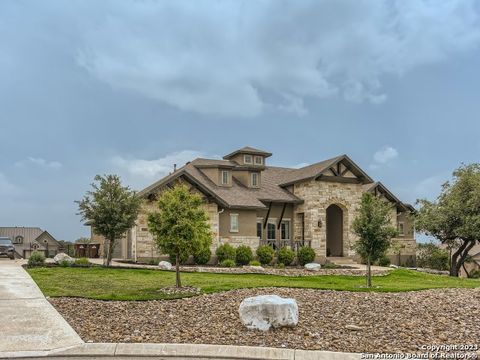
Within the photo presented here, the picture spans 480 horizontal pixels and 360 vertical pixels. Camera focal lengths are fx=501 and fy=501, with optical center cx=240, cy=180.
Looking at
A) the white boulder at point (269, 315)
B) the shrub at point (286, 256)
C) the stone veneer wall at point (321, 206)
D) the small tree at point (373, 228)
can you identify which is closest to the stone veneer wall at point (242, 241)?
the shrub at point (286, 256)

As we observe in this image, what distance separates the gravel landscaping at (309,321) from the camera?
28.6ft

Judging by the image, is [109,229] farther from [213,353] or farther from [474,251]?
[474,251]

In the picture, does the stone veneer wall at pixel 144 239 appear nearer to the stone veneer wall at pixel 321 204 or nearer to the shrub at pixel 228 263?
the shrub at pixel 228 263

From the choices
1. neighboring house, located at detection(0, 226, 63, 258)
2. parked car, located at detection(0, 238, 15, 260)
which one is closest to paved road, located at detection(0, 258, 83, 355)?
parked car, located at detection(0, 238, 15, 260)

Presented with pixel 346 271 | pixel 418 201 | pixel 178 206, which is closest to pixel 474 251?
pixel 418 201

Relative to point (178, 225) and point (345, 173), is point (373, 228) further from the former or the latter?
point (345, 173)

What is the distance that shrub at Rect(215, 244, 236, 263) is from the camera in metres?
27.7

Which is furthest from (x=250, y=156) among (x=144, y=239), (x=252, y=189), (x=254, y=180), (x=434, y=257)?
(x=434, y=257)

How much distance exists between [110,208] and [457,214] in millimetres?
19159

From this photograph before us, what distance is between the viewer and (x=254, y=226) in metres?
30.6

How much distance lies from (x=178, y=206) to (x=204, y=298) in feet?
11.9

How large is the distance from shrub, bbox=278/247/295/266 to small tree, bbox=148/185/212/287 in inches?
559

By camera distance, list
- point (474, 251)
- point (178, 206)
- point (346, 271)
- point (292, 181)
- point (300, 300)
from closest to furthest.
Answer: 1. point (300, 300)
2. point (178, 206)
3. point (346, 271)
4. point (292, 181)
5. point (474, 251)

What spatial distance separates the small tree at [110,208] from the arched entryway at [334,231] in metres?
16.1
